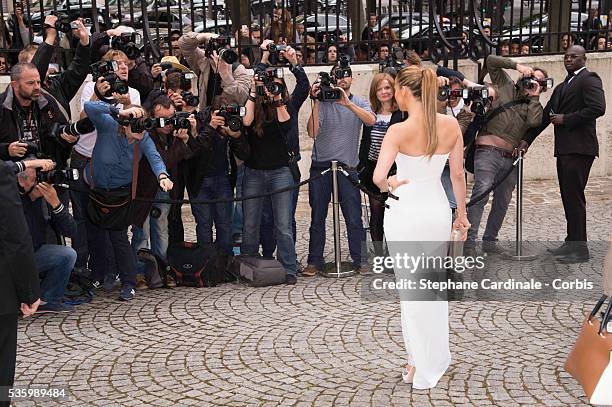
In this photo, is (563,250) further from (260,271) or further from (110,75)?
(110,75)

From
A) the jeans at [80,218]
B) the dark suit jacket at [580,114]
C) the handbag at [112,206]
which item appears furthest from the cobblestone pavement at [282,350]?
the dark suit jacket at [580,114]

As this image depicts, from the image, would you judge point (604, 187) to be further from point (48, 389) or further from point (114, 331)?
point (48, 389)

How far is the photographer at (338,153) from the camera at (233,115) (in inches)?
28.8

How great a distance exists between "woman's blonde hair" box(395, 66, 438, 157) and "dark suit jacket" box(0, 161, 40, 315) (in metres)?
2.38

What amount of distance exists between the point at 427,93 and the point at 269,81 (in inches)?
98.0

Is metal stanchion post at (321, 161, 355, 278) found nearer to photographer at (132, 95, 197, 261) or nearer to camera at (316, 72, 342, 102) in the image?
camera at (316, 72, 342, 102)

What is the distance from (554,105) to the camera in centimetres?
909

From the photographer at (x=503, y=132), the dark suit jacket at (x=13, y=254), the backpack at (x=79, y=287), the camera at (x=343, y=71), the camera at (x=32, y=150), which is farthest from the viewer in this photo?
the photographer at (x=503, y=132)

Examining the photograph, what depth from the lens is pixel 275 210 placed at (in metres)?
8.44

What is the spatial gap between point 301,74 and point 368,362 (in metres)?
2.99

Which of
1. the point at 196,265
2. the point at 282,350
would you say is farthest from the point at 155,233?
the point at 282,350

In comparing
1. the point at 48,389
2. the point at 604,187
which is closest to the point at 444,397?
the point at 48,389

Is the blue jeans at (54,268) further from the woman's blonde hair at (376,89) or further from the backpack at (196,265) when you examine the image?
the woman's blonde hair at (376,89)

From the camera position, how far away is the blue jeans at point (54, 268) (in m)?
7.48
